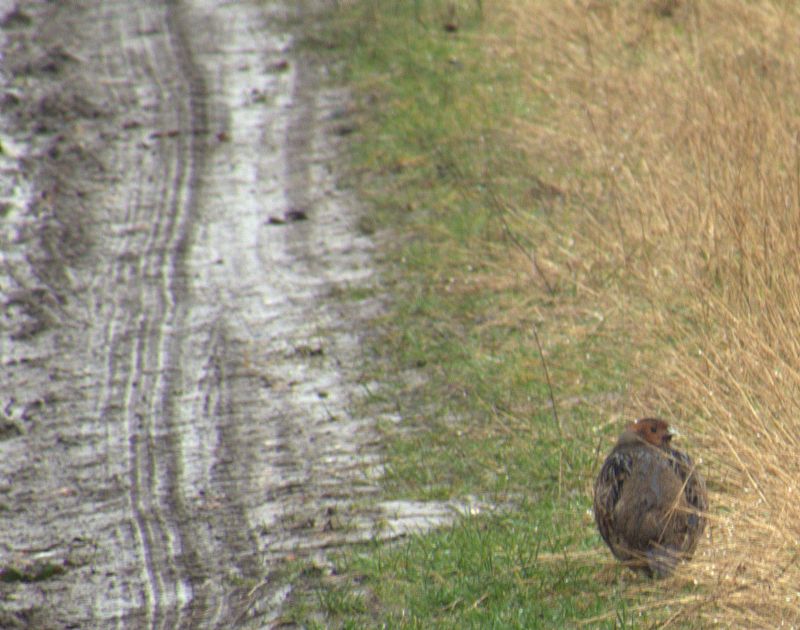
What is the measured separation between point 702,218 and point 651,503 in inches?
106

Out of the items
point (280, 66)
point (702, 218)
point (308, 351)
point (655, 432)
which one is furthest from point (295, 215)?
point (655, 432)

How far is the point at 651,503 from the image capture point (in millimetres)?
4738

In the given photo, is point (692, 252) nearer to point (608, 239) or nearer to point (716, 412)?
point (608, 239)

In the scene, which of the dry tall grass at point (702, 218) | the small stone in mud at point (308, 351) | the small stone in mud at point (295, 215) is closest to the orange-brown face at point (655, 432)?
the dry tall grass at point (702, 218)

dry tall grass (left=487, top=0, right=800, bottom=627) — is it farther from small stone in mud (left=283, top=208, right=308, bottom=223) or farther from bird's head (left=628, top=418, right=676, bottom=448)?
small stone in mud (left=283, top=208, right=308, bottom=223)

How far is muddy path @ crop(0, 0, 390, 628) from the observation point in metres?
5.66

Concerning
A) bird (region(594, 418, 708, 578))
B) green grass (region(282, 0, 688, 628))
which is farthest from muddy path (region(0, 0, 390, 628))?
bird (region(594, 418, 708, 578))

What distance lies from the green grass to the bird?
0.53 ft

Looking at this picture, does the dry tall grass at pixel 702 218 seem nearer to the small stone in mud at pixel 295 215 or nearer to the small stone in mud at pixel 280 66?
the small stone in mud at pixel 295 215

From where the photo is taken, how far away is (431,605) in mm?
4969

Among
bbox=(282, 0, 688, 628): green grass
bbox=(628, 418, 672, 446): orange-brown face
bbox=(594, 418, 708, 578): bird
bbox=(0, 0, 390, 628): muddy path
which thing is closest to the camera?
bbox=(594, 418, 708, 578): bird

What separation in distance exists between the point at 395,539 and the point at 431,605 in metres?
0.64

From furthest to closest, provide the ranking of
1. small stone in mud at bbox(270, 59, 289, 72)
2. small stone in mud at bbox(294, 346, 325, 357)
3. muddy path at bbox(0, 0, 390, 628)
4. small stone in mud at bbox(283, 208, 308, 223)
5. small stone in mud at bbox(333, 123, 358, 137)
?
small stone in mud at bbox(270, 59, 289, 72) → small stone in mud at bbox(333, 123, 358, 137) → small stone in mud at bbox(283, 208, 308, 223) → small stone in mud at bbox(294, 346, 325, 357) → muddy path at bbox(0, 0, 390, 628)

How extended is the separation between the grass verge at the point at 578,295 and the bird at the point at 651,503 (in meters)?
0.08
